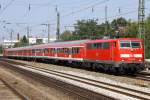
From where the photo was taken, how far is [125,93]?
19766 millimetres

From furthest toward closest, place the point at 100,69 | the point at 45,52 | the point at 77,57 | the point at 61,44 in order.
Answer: the point at 45,52 < the point at 61,44 < the point at 77,57 < the point at 100,69

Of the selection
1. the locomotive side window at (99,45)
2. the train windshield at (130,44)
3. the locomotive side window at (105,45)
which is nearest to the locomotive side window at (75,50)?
the locomotive side window at (99,45)

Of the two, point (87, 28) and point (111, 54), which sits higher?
point (87, 28)

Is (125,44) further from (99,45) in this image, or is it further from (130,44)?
(99,45)

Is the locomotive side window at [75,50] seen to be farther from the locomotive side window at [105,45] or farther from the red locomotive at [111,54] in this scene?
the locomotive side window at [105,45]

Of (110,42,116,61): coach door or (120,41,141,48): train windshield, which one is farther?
(110,42,116,61): coach door

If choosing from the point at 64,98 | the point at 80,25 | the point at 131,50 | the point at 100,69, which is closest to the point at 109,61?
the point at 131,50

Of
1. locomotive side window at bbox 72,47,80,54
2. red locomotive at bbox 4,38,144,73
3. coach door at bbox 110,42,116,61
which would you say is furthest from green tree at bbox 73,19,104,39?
coach door at bbox 110,42,116,61

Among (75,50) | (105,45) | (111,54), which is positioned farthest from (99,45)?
(75,50)

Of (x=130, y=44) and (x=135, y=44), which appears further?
(x=135, y=44)

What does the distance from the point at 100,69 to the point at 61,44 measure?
1691cm

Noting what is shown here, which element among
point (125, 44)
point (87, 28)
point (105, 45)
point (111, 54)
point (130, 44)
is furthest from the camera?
point (87, 28)

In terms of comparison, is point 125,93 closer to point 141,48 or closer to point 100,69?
point 141,48

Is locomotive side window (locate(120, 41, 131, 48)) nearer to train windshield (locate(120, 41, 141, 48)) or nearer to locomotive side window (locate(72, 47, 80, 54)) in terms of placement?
train windshield (locate(120, 41, 141, 48))
